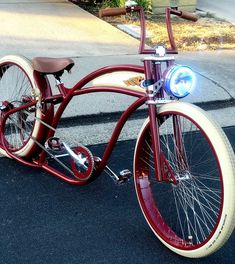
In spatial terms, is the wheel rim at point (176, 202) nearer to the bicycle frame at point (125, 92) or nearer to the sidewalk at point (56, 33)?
the bicycle frame at point (125, 92)

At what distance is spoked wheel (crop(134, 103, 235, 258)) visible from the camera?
2.49 m

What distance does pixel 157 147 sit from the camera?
2721mm

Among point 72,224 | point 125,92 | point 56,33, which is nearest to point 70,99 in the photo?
point 125,92

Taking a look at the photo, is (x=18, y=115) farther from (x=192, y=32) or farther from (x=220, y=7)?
(x=220, y=7)

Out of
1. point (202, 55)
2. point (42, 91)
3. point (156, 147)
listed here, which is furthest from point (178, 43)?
point (156, 147)

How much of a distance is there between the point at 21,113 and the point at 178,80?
4.89 ft

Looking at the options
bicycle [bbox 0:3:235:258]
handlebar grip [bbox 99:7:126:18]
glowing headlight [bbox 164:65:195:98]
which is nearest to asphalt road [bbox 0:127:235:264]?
bicycle [bbox 0:3:235:258]

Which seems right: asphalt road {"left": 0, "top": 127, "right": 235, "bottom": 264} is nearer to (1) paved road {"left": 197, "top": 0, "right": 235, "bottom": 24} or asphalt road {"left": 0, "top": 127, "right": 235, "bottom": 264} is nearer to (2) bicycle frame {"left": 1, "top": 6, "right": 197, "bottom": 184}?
(2) bicycle frame {"left": 1, "top": 6, "right": 197, "bottom": 184}

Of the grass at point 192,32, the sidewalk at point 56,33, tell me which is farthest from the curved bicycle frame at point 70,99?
the grass at point 192,32

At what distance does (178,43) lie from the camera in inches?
275

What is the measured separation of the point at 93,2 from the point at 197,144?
239 inches

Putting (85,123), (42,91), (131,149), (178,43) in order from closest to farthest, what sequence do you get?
(42,91)
(131,149)
(85,123)
(178,43)

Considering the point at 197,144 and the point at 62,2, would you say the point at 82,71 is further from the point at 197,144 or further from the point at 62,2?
the point at 62,2

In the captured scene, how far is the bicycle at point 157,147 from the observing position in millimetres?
2590
